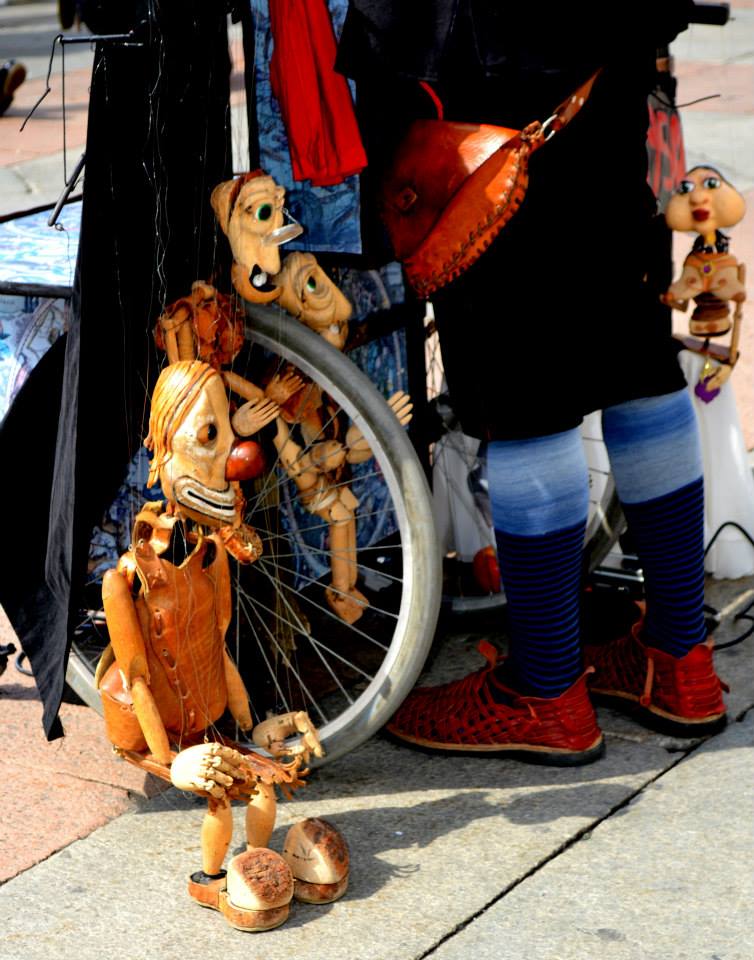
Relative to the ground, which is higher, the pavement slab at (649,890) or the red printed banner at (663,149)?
the red printed banner at (663,149)

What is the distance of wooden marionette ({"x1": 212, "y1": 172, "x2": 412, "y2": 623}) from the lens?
108 inches

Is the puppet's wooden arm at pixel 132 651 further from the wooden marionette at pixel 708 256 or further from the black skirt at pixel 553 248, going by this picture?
the wooden marionette at pixel 708 256

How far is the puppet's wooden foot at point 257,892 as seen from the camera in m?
2.55

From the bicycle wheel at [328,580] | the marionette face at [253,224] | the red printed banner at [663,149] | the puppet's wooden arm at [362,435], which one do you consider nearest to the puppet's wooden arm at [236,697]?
the bicycle wheel at [328,580]

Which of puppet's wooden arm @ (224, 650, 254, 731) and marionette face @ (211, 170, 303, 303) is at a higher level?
marionette face @ (211, 170, 303, 303)

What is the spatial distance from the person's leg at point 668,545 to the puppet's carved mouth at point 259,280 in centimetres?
79

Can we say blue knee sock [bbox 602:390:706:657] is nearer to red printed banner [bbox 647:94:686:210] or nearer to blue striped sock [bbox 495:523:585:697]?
blue striped sock [bbox 495:523:585:697]

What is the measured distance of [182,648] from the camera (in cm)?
275

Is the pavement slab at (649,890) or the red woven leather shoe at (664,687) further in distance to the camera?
the red woven leather shoe at (664,687)

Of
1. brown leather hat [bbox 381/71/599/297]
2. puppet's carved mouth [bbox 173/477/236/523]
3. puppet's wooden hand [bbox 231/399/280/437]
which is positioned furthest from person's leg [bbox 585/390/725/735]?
puppet's carved mouth [bbox 173/477/236/523]

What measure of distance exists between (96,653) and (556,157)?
150cm

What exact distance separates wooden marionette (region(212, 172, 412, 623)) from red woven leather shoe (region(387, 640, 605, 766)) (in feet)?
0.88

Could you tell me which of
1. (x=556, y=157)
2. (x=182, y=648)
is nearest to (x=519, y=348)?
(x=556, y=157)

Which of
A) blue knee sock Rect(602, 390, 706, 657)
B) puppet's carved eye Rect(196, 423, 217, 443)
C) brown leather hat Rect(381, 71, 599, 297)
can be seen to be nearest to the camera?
puppet's carved eye Rect(196, 423, 217, 443)
